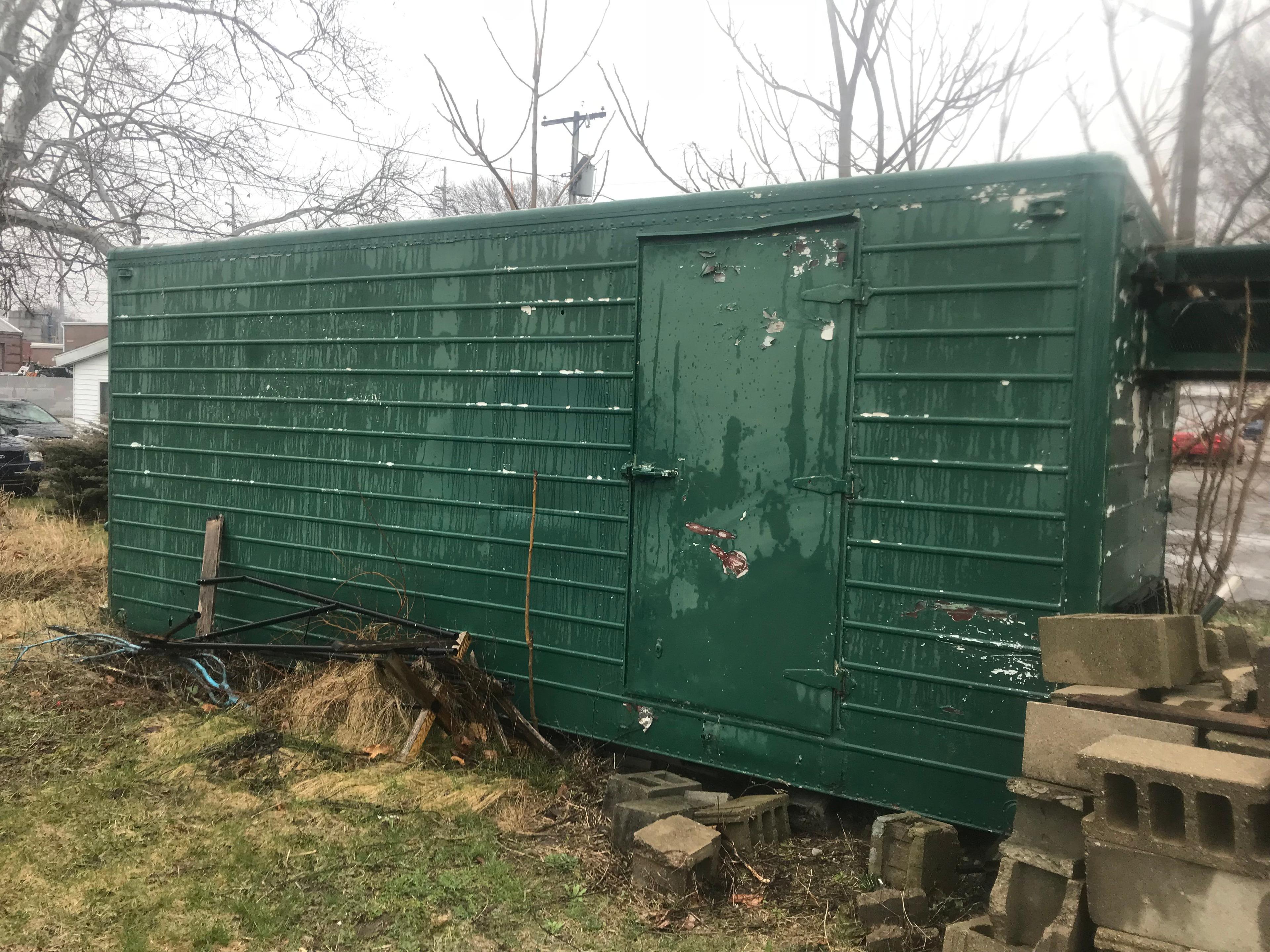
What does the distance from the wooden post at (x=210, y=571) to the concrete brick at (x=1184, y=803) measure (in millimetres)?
4876

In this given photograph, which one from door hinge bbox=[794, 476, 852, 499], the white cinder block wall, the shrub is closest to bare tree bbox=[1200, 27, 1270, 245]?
door hinge bbox=[794, 476, 852, 499]

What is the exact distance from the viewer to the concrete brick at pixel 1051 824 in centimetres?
271

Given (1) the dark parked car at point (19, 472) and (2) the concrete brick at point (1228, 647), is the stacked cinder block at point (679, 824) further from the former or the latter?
(1) the dark parked car at point (19, 472)

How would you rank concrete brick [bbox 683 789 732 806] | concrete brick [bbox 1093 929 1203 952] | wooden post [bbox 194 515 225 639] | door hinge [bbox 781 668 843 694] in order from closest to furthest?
concrete brick [bbox 1093 929 1203 952] < concrete brick [bbox 683 789 732 806] < door hinge [bbox 781 668 843 694] < wooden post [bbox 194 515 225 639]

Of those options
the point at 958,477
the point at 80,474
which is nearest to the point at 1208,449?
the point at 958,477

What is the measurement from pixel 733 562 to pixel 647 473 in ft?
1.82

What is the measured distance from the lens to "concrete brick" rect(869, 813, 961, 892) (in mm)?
3287

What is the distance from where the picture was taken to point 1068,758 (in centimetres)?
282

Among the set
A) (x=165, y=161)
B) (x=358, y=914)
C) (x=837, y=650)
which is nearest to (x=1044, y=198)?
(x=837, y=650)

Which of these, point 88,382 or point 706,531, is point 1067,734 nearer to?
point 706,531

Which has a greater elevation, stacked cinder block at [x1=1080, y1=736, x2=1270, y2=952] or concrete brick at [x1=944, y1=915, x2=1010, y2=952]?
stacked cinder block at [x1=1080, y1=736, x2=1270, y2=952]

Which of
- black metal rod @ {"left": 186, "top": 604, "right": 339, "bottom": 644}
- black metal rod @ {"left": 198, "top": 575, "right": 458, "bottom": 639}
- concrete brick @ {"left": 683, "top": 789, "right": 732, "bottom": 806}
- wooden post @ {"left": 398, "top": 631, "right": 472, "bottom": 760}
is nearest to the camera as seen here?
concrete brick @ {"left": 683, "top": 789, "right": 732, "bottom": 806}

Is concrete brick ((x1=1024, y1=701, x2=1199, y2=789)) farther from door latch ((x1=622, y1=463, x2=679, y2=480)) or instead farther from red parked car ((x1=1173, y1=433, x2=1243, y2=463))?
red parked car ((x1=1173, y1=433, x2=1243, y2=463))

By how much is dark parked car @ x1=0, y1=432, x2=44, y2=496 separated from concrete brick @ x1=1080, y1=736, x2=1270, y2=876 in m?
15.2
